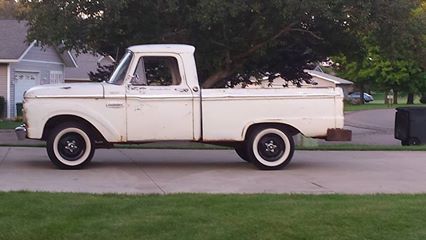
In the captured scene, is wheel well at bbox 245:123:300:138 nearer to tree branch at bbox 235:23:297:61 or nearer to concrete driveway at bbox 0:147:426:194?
concrete driveway at bbox 0:147:426:194

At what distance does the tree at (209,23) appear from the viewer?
20375 millimetres

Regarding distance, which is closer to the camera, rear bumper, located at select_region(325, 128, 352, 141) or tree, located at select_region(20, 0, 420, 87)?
rear bumper, located at select_region(325, 128, 352, 141)

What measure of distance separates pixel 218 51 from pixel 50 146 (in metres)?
11.5

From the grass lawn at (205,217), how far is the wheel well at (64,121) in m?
3.52

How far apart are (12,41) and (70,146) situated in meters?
25.6

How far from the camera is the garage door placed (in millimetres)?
36406

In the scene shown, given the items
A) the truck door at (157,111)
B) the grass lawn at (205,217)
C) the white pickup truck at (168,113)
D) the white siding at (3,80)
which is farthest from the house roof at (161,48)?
the white siding at (3,80)

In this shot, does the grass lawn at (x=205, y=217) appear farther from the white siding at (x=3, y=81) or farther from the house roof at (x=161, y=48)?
the white siding at (x=3, y=81)

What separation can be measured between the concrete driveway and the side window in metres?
1.50

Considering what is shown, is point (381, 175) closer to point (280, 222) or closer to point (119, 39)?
point (280, 222)

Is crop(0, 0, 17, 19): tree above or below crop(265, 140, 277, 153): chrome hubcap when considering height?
above

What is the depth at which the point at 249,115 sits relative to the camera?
12422 mm

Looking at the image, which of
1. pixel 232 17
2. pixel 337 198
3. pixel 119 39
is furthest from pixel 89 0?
pixel 337 198

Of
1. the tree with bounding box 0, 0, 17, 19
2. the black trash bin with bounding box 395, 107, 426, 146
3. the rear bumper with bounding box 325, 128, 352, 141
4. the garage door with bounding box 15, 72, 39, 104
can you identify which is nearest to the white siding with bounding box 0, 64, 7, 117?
the garage door with bounding box 15, 72, 39, 104
